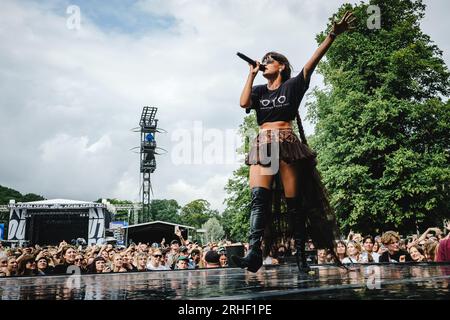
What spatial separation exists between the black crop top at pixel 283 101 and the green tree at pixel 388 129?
12.3m

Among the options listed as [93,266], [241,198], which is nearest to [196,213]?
[241,198]

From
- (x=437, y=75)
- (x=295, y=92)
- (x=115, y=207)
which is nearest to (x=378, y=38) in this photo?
(x=437, y=75)

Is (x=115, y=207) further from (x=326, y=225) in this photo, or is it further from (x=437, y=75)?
(x=326, y=225)

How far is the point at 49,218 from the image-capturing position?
31.8m

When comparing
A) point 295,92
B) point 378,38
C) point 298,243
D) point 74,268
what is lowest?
point 74,268

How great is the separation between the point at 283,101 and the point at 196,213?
89.6m

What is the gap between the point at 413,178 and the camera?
564 inches

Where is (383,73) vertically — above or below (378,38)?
below

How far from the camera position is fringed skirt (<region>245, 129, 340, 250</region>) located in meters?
3.35

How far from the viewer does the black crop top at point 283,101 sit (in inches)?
136

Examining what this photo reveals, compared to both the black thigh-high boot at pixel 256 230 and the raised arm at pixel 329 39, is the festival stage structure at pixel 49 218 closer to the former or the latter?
the black thigh-high boot at pixel 256 230

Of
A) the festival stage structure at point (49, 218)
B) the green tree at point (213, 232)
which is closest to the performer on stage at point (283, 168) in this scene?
the festival stage structure at point (49, 218)
